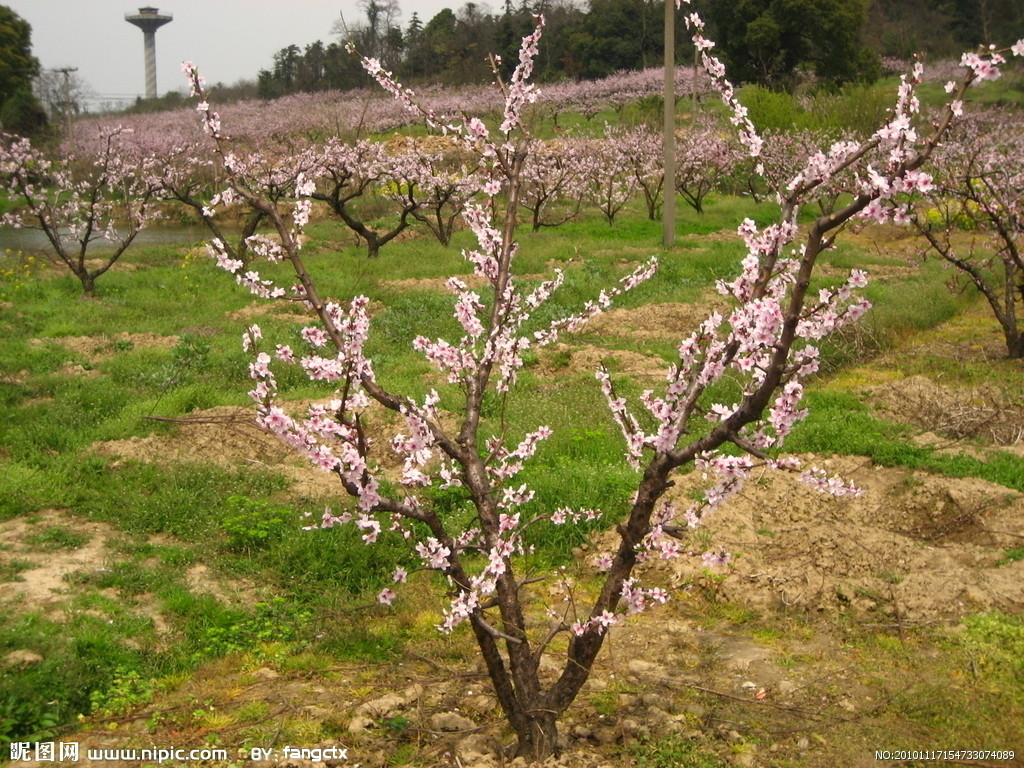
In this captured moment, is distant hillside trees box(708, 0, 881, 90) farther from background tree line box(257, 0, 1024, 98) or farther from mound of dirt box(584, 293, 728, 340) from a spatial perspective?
mound of dirt box(584, 293, 728, 340)

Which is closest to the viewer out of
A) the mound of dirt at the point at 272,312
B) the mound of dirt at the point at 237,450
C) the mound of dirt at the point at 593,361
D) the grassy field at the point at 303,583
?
the grassy field at the point at 303,583

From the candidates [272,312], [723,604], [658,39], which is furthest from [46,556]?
[658,39]

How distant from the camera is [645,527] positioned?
358cm

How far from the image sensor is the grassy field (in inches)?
161

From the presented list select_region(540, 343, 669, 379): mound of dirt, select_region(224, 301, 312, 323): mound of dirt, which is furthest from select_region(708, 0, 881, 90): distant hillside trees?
select_region(540, 343, 669, 379): mound of dirt

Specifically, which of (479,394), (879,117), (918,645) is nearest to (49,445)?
(479,394)

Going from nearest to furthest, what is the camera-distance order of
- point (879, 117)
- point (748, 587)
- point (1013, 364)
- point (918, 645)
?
point (918, 645), point (748, 587), point (1013, 364), point (879, 117)

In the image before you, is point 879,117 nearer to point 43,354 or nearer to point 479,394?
point 43,354

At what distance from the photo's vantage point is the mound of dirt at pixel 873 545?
17.1ft

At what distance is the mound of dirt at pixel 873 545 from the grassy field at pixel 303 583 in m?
0.14

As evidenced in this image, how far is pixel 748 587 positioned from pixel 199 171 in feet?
93.3

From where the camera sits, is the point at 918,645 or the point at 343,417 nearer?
the point at 343,417

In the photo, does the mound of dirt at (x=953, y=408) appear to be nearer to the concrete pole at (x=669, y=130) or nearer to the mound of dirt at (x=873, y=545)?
the mound of dirt at (x=873, y=545)

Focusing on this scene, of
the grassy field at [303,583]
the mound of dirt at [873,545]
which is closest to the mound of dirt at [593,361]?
the grassy field at [303,583]
